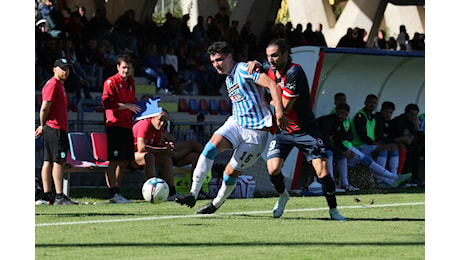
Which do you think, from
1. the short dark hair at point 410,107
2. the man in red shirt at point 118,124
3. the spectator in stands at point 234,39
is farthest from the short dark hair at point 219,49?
the spectator in stands at point 234,39

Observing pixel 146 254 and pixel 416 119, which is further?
pixel 416 119

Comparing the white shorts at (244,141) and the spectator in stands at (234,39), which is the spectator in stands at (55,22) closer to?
the spectator in stands at (234,39)

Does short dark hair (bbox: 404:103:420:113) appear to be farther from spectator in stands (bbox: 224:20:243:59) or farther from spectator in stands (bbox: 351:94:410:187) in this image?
spectator in stands (bbox: 224:20:243:59)

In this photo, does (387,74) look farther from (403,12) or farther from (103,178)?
(403,12)

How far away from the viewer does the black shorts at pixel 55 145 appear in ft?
43.5

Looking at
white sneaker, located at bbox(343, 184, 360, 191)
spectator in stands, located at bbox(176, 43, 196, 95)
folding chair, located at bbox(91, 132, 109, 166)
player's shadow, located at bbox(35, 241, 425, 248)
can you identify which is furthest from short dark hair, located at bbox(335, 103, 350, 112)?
spectator in stands, located at bbox(176, 43, 196, 95)

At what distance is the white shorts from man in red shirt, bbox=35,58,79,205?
9.67ft

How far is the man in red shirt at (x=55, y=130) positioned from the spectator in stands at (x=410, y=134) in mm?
7217

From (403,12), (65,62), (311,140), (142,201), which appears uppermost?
(403,12)

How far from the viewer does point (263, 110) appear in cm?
1134

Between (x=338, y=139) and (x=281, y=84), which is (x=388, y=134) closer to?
(x=338, y=139)
